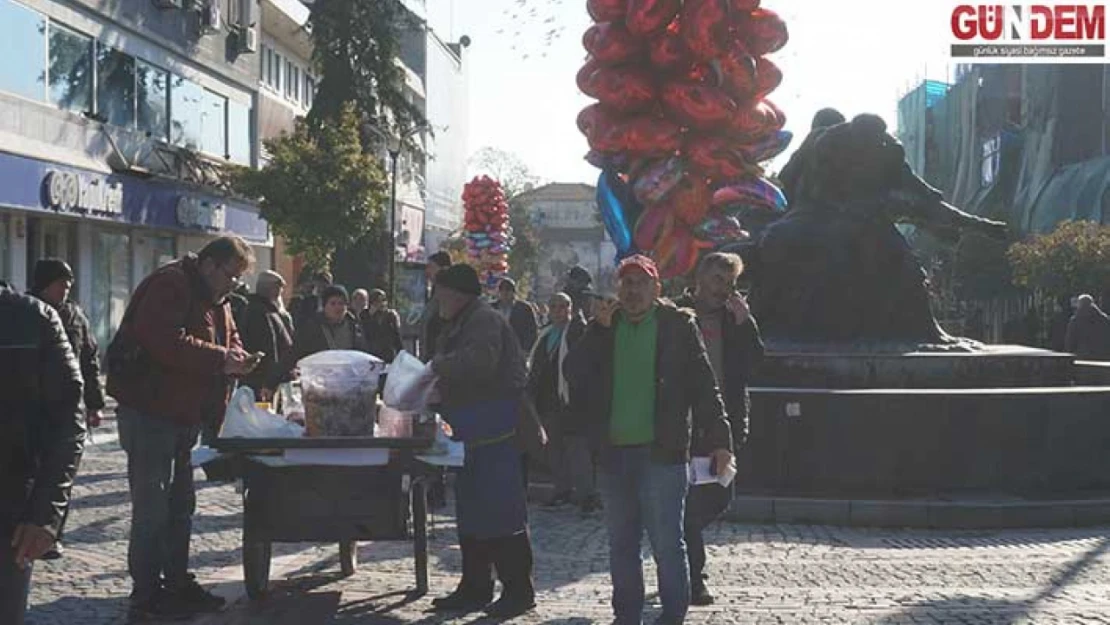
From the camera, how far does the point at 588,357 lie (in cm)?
665

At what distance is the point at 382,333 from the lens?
1490 centimetres

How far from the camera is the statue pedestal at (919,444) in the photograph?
11047 millimetres

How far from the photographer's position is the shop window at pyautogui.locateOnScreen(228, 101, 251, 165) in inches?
1468

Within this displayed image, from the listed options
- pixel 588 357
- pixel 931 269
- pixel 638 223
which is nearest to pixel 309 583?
pixel 588 357

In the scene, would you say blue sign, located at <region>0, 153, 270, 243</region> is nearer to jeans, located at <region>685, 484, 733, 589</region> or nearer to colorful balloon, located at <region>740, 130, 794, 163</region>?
colorful balloon, located at <region>740, 130, 794, 163</region>

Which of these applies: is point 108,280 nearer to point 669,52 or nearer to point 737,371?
point 669,52

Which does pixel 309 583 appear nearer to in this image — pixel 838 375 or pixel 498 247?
pixel 838 375

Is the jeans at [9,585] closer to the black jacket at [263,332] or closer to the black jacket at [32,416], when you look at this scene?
the black jacket at [32,416]

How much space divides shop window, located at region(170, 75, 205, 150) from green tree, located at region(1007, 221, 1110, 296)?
22.5 meters

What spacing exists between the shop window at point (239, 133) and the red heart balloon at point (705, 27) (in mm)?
23451

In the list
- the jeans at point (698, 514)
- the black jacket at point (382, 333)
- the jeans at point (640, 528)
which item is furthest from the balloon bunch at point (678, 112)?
the jeans at point (640, 528)

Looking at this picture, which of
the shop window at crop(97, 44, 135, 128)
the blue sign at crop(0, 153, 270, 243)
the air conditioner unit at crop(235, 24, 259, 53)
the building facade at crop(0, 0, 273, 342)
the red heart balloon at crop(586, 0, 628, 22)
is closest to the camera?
the red heart balloon at crop(586, 0, 628, 22)

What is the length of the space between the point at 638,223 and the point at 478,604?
9.80m

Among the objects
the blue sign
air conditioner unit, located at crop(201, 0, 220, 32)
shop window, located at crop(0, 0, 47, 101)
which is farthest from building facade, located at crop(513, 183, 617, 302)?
shop window, located at crop(0, 0, 47, 101)
